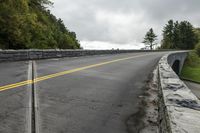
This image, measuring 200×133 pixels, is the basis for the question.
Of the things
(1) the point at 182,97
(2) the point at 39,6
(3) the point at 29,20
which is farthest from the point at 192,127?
(2) the point at 39,6

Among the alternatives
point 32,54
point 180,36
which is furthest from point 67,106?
point 180,36

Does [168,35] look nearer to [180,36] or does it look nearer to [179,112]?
[180,36]

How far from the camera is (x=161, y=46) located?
153 m

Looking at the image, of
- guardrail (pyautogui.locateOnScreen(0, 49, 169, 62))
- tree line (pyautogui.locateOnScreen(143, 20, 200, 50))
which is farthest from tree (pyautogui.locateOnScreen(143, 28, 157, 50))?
guardrail (pyautogui.locateOnScreen(0, 49, 169, 62))

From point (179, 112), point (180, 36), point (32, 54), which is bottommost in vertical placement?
point (179, 112)

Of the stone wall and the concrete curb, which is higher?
the stone wall

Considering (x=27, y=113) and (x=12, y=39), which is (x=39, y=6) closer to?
(x=12, y=39)

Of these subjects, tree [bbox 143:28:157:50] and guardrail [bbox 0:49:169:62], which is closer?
guardrail [bbox 0:49:169:62]

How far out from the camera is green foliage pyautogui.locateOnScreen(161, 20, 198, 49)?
138125mm

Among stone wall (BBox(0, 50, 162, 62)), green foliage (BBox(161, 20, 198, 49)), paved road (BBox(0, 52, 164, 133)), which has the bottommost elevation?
paved road (BBox(0, 52, 164, 133))

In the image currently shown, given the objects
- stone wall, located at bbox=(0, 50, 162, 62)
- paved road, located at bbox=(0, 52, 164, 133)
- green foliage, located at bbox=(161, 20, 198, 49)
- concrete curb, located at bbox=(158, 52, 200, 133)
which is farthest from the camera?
green foliage, located at bbox=(161, 20, 198, 49)

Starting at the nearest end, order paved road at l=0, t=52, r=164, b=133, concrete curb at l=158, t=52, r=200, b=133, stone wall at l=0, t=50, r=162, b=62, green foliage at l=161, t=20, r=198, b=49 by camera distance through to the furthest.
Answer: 1. concrete curb at l=158, t=52, r=200, b=133
2. paved road at l=0, t=52, r=164, b=133
3. stone wall at l=0, t=50, r=162, b=62
4. green foliage at l=161, t=20, r=198, b=49

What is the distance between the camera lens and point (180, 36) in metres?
139

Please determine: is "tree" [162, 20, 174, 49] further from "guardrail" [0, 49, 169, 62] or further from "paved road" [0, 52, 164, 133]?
"paved road" [0, 52, 164, 133]
